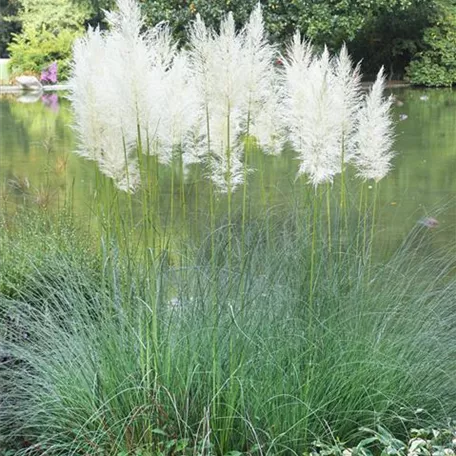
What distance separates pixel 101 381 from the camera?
7.37ft

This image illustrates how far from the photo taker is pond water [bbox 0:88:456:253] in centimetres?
537

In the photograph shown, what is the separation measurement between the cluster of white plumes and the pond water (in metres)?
0.31

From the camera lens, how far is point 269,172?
7.98m

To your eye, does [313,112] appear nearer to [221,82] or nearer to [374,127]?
[221,82]

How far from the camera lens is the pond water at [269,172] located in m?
5.37

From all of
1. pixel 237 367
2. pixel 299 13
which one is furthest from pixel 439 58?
pixel 237 367

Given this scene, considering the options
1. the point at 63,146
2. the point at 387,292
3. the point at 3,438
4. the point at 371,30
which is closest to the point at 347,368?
the point at 387,292

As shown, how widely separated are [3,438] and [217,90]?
1288mm

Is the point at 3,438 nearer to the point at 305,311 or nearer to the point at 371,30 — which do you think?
the point at 305,311

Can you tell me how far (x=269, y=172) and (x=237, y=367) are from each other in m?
5.92

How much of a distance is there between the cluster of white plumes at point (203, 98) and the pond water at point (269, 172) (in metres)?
0.31

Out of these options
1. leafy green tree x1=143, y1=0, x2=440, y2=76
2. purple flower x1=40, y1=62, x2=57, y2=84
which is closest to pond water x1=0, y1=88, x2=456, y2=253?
leafy green tree x1=143, y1=0, x2=440, y2=76

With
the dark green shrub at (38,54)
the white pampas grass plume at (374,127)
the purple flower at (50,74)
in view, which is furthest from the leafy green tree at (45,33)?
the white pampas grass plume at (374,127)

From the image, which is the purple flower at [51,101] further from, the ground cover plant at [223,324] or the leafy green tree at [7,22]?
the ground cover plant at [223,324]
